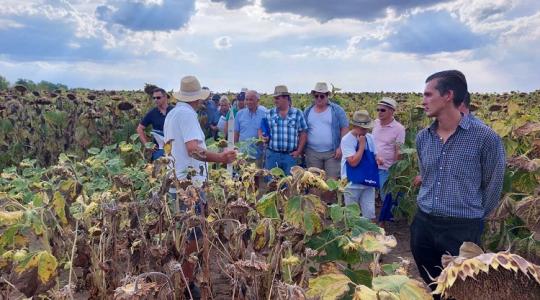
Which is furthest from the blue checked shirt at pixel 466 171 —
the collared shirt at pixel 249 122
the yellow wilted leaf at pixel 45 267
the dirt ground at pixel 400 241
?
the collared shirt at pixel 249 122

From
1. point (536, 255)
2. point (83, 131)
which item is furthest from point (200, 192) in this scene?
point (83, 131)

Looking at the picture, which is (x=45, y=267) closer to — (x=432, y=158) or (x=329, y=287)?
(x=329, y=287)

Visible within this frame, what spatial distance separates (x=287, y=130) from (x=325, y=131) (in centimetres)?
40

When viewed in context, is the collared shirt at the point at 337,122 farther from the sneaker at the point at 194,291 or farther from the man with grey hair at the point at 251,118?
the sneaker at the point at 194,291

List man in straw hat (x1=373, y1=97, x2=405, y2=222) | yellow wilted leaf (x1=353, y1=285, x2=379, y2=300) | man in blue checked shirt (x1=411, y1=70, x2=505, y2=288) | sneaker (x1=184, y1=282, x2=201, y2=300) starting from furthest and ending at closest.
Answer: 1. man in straw hat (x1=373, y1=97, x2=405, y2=222)
2. sneaker (x1=184, y1=282, x2=201, y2=300)
3. man in blue checked shirt (x1=411, y1=70, x2=505, y2=288)
4. yellow wilted leaf (x1=353, y1=285, x2=379, y2=300)

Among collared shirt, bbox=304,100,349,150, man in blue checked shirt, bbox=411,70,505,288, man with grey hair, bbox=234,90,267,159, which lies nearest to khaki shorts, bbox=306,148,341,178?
collared shirt, bbox=304,100,349,150

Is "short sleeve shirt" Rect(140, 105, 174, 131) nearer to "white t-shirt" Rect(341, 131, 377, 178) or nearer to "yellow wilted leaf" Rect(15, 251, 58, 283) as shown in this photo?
"white t-shirt" Rect(341, 131, 377, 178)

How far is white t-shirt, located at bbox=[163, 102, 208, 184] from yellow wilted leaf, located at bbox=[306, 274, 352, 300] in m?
2.13

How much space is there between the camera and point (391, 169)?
548 cm

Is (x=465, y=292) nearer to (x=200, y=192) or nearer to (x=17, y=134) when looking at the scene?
(x=200, y=192)

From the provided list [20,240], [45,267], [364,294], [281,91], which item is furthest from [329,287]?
[281,91]

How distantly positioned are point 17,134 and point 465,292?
9.34 m

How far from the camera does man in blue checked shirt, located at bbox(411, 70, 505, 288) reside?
283 cm

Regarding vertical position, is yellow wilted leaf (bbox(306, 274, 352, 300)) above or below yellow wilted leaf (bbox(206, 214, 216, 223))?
above
